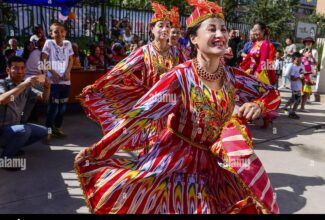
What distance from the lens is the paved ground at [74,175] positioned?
334 cm

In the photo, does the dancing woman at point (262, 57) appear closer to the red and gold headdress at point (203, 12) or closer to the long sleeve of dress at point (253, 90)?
the long sleeve of dress at point (253, 90)

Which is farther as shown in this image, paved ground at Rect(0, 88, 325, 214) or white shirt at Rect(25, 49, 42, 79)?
white shirt at Rect(25, 49, 42, 79)

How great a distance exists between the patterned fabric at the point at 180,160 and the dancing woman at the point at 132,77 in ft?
4.45

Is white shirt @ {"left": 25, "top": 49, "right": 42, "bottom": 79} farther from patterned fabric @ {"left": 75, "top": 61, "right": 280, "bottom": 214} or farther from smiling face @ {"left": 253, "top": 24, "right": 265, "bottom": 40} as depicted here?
patterned fabric @ {"left": 75, "top": 61, "right": 280, "bottom": 214}

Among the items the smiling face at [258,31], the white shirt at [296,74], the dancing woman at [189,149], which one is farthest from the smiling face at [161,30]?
the white shirt at [296,74]

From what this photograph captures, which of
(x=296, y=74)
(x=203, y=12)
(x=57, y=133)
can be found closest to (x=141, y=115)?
(x=203, y=12)

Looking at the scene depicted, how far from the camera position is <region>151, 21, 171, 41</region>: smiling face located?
4012 millimetres

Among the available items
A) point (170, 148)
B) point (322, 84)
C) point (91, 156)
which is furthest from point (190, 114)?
point (322, 84)

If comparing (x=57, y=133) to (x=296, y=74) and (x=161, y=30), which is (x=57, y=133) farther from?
(x=296, y=74)

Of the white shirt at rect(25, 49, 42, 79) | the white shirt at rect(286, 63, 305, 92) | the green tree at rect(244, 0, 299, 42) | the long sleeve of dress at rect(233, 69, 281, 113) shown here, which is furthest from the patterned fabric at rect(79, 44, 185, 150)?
the green tree at rect(244, 0, 299, 42)

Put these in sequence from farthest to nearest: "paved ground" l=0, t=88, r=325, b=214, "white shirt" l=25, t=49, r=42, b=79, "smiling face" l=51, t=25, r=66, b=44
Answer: "white shirt" l=25, t=49, r=42, b=79
"smiling face" l=51, t=25, r=66, b=44
"paved ground" l=0, t=88, r=325, b=214

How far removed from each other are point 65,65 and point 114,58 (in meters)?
3.55

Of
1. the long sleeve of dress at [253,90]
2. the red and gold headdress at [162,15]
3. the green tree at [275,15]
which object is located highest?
the green tree at [275,15]

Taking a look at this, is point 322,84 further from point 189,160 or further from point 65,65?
point 189,160
